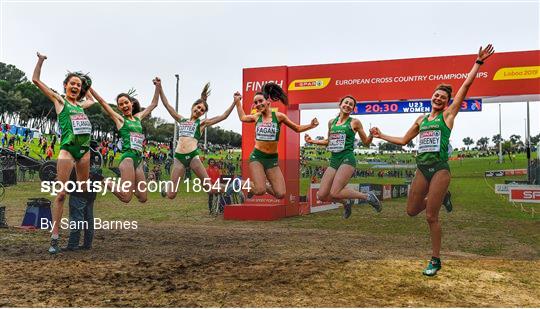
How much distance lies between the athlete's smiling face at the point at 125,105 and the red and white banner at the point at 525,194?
16128 millimetres

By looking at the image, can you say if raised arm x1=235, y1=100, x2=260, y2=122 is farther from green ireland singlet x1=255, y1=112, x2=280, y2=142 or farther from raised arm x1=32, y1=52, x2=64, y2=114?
raised arm x1=32, y1=52, x2=64, y2=114

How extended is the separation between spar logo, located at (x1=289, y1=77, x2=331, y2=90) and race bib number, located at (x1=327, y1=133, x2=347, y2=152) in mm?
7551

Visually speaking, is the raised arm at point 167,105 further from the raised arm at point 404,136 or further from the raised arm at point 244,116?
the raised arm at point 404,136

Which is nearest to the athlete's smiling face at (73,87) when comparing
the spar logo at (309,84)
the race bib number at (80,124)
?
the race bib number at (80,124)

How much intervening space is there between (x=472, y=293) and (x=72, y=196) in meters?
8.99

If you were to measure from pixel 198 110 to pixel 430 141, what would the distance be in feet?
15.8

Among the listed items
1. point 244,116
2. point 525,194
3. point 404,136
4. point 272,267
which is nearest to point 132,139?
point 244,116

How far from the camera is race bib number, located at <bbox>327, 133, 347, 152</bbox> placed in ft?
26.1

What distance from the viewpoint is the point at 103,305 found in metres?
6.59

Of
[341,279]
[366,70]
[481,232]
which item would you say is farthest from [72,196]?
[481,232]

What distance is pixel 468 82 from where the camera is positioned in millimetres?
6480

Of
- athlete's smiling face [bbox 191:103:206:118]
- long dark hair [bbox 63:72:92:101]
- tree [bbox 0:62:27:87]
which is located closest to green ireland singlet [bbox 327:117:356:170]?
athlete's smiling face [bbox 191:103:206:118]

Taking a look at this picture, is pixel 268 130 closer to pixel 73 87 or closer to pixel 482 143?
pixel 73 87

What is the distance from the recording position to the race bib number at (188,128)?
9094 millimetres
